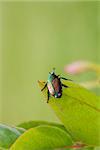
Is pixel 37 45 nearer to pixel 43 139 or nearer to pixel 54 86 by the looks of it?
pixel 54 86

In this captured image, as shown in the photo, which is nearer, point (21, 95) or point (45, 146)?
point (45, 146)

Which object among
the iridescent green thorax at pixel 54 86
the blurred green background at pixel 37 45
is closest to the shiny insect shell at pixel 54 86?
the iridescent green thorax at pixel 54 86

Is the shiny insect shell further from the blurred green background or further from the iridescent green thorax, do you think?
A: the blurred green background

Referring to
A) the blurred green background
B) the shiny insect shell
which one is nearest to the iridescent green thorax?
the shiny insect shell

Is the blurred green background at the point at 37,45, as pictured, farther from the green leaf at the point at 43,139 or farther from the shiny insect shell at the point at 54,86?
the green leaf at the point at 43,139

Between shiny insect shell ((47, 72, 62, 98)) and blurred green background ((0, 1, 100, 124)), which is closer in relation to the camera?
shiny insect shell ((47, 72, 62, 98))

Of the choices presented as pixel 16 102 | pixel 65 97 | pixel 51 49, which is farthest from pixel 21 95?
pixel 65 97

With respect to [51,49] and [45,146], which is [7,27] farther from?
[45,146]
